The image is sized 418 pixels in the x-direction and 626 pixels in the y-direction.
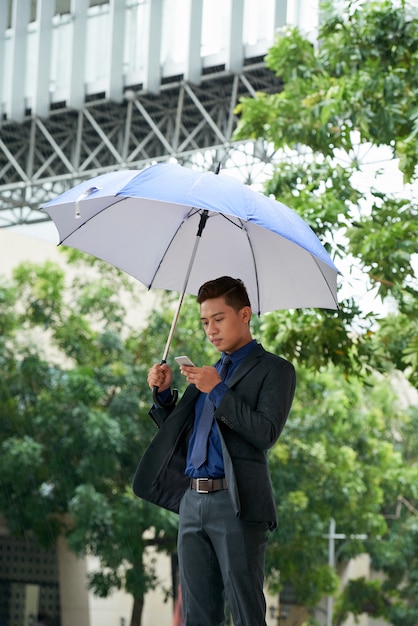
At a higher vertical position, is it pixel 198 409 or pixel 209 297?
pixel 209 297

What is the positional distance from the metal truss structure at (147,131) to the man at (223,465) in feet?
46.3

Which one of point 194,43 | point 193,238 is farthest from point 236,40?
point 193,238

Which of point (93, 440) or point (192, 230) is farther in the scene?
point (93, 440)

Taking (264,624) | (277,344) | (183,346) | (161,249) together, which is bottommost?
(264,624)

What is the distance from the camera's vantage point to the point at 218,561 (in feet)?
13.4

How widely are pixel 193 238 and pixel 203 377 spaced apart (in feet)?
4.22

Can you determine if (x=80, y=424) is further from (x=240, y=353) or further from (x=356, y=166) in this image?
(x=240, y=353)

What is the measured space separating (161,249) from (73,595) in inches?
934

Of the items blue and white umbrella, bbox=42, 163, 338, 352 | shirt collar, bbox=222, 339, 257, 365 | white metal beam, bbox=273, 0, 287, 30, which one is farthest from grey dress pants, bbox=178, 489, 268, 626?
white metal beam, bbox=273, 0, 287, 30

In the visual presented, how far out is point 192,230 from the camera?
515 cm

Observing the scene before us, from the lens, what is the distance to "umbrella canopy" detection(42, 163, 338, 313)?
4.50 metres

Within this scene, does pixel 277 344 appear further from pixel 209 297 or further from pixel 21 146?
pixel 21 146

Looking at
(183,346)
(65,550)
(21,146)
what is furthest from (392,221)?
(65,550)

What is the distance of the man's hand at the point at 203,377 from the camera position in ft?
13.2
